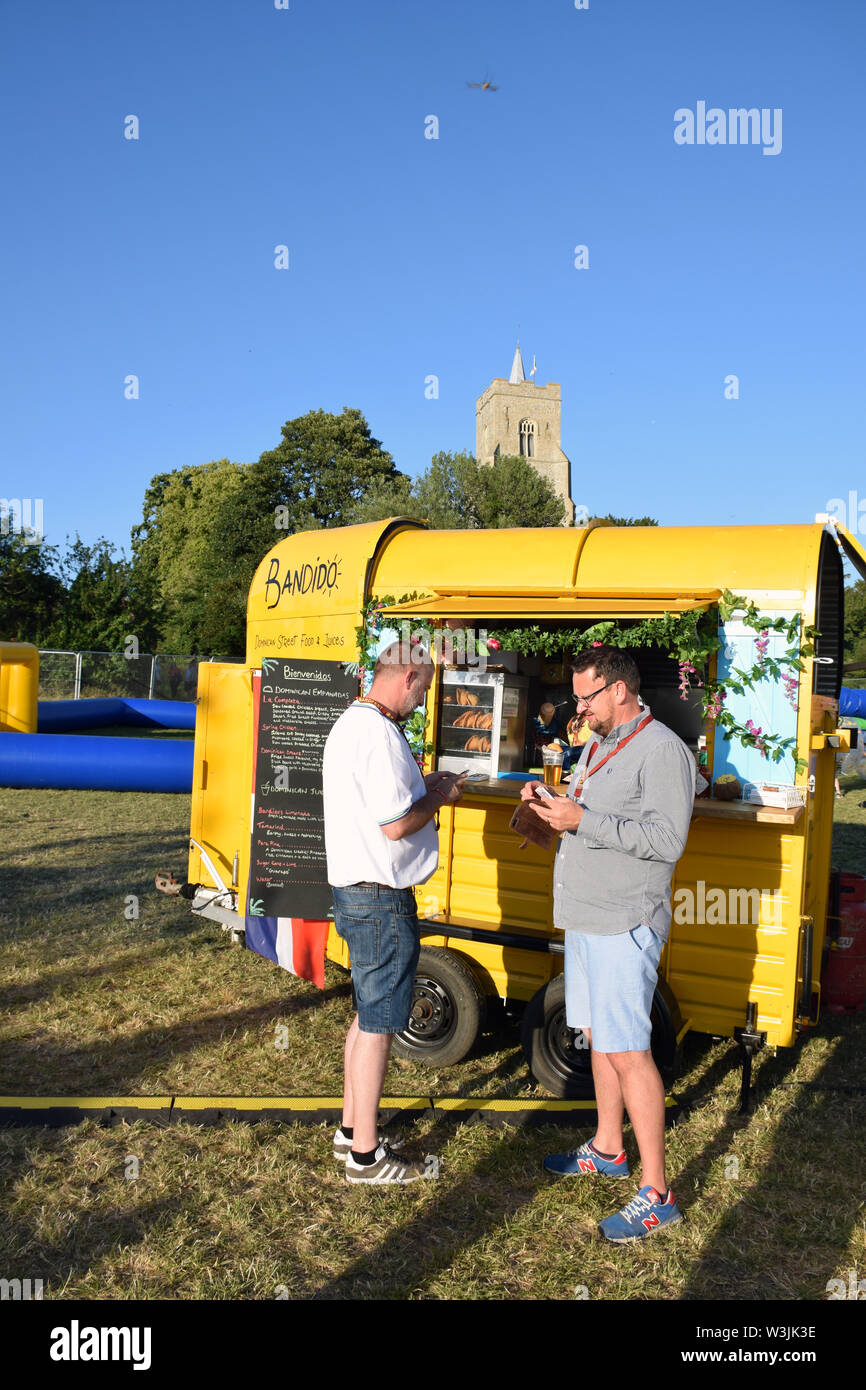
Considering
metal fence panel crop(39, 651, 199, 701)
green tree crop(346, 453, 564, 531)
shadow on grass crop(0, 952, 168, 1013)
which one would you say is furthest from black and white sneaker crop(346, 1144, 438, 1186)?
green tree crop(346, 453, 564, 531)

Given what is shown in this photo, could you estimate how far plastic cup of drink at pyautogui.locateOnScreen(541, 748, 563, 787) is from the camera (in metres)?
4.97

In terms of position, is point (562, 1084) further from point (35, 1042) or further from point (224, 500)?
point (224, 500)

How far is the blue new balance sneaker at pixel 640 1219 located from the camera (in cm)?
331

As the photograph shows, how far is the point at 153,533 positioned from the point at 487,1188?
171 ft

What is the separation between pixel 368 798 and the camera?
11.4 feet

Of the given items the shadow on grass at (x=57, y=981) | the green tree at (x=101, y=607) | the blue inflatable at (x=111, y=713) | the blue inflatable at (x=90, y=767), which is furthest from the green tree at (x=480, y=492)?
the shadow on grass at (x=57, y=981)

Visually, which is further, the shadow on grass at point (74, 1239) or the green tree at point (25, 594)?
the green tree at point (25, 594)

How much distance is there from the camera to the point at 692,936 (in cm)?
443

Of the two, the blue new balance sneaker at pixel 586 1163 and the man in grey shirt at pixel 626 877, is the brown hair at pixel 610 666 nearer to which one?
the man in grey shirt at pixel 626 877

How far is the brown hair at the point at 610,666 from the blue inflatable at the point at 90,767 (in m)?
11.3

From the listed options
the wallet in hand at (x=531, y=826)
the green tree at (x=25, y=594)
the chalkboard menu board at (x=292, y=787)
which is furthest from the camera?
the green tree at (x=25, y=594)

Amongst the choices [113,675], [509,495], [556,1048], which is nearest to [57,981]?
[556,1048]

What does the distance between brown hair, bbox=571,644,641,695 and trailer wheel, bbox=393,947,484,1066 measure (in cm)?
195

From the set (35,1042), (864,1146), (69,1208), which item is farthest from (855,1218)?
(35,1042)
